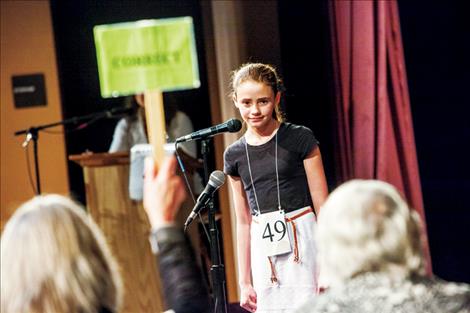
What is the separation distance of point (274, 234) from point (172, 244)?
165cm

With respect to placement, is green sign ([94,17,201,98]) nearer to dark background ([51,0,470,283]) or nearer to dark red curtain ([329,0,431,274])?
dark red curtain ([329,0,431,274])

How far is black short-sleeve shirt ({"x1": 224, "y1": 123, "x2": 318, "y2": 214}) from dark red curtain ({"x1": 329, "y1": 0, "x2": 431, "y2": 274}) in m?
1.26

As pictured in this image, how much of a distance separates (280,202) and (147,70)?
3.97 ft

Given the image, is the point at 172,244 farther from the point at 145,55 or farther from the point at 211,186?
the point at 211,186

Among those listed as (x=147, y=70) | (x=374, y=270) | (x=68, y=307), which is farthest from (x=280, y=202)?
(x=68, y=307)

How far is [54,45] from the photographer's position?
663 centimetres

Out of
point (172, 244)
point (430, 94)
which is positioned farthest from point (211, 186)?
point (430, 94)

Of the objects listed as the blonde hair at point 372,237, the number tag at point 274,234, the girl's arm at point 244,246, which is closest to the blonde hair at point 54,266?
the blonde hair at point 372,237

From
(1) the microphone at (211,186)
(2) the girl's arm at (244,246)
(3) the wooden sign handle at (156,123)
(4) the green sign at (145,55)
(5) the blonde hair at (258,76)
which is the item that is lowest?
(2) the girl's arm at (244,246)

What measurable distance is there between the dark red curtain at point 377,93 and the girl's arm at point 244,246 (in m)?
1.31

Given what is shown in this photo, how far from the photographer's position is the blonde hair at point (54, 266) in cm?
158

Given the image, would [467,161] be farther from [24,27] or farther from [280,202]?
[24,27]

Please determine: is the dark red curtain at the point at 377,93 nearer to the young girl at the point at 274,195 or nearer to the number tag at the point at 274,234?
the young girl at the point at 274,195

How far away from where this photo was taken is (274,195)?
3330mm
